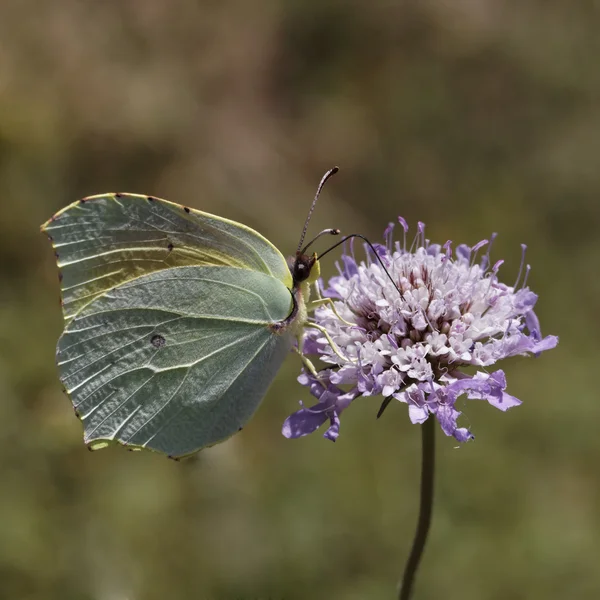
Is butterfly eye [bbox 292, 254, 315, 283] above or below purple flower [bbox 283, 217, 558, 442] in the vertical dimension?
above

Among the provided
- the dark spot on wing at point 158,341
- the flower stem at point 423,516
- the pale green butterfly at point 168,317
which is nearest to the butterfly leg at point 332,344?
the pale green butterfly at point 168,317

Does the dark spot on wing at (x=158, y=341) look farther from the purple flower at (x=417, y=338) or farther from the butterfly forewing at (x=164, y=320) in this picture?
the purple flower at (x=417, y=338)


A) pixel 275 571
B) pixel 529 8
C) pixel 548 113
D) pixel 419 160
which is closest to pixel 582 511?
pixel 275 571

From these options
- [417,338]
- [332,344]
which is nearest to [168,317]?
[332,344]

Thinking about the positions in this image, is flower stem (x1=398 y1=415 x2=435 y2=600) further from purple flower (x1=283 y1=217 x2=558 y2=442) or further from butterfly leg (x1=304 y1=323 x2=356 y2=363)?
butterfly leg (x1=304 y1=323 x2=356 y2=363)

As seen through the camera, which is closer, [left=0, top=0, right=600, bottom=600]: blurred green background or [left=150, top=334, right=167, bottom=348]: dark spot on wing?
[left=150, top=334, right=167, bottom=348]: dark spot on wing

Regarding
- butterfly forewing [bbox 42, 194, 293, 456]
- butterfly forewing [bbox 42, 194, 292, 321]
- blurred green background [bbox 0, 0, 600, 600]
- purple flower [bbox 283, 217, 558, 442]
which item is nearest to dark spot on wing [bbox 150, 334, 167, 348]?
butterfly forewing [bbox 42, 194, 293, 456]

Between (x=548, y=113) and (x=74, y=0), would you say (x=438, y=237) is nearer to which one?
(x=548, y=113)
